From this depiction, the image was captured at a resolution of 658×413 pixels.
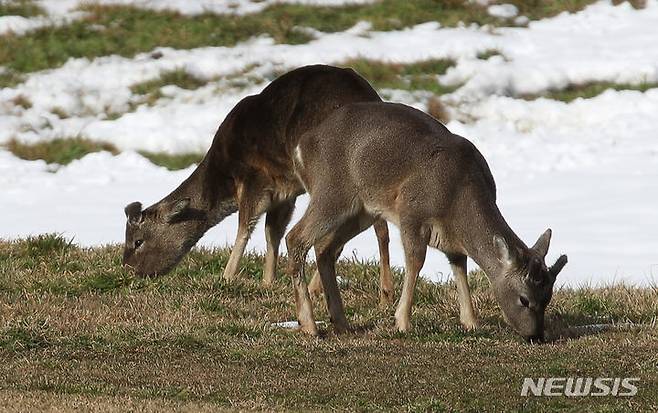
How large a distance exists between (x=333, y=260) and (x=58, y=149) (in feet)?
38.3

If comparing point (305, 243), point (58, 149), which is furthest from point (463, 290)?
point (58, 149)

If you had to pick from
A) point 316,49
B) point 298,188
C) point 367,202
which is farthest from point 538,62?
point 367,202

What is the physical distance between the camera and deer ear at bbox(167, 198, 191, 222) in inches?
614

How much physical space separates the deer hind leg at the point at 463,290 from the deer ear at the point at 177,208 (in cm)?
389

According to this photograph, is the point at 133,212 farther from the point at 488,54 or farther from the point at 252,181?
the point at 488,54

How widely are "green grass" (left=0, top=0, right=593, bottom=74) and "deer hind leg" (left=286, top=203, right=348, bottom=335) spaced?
15104 millimetres

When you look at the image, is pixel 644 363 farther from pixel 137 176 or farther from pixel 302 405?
pixel 137 176

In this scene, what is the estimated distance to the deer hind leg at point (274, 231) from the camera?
15.2 m

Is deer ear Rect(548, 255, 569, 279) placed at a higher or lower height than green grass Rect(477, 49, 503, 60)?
lower

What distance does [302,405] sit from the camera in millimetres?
9656

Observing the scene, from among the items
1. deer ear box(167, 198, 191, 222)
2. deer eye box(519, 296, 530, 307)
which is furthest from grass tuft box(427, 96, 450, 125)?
deer eye box(519, 296, 530, 307)

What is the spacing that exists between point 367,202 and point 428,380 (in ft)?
8.90

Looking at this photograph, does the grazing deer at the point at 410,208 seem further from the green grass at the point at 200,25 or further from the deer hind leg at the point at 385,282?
the green grass at the point at 200,25

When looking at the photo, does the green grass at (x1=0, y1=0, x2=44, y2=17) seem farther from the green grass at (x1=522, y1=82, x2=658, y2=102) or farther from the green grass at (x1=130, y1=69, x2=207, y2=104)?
the green grass at (x1=522, y1=82, x2=658, y2=102)
